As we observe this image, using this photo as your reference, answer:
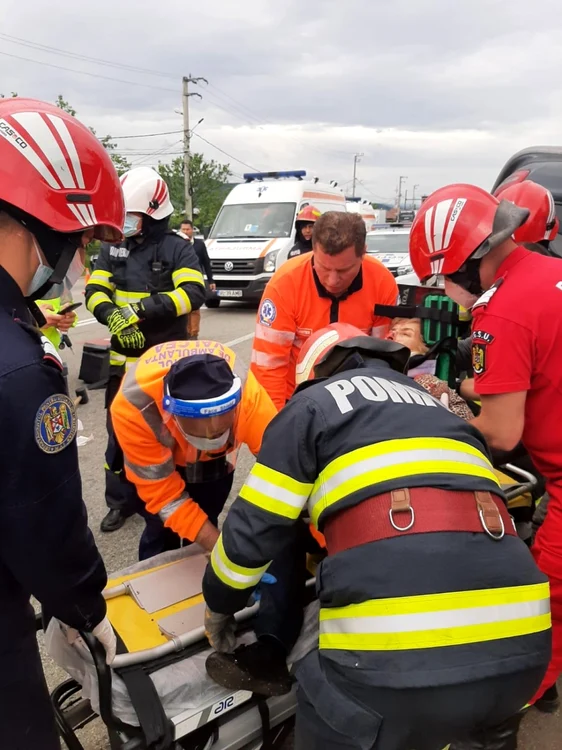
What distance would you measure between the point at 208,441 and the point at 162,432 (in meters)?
0.18

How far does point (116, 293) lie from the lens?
145 inches

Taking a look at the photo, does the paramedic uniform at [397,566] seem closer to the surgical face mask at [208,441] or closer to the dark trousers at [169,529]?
the surgical face mask at [208,441]

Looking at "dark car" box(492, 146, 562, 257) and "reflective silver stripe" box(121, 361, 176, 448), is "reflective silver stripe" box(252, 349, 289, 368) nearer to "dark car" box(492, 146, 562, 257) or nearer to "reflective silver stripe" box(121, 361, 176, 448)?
→ "reflective silver stripe" box(121, 361, 176, 448)

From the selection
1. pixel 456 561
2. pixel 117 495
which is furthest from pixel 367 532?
pixel 117 495

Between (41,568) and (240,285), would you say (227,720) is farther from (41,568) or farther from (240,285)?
(240,285)

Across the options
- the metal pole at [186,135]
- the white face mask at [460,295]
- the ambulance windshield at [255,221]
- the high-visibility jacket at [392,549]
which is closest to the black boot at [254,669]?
the high-visibility jacket at [392,549]

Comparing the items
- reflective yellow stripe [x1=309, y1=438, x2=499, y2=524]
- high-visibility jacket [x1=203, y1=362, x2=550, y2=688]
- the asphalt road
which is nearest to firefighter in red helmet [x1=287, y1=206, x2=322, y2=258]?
the asphalt road

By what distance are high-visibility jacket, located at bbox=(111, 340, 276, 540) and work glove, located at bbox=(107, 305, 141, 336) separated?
146cm

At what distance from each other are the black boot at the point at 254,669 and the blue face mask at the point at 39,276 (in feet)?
3.80

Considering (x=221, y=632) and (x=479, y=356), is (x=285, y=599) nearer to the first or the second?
(x=221, y=632)

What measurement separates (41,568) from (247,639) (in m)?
0.85

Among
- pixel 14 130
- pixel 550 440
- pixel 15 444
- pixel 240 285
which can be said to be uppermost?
pixel 14 130

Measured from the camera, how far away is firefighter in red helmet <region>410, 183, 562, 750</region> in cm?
177

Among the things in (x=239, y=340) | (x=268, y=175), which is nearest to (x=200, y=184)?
(x=268, y=175)
